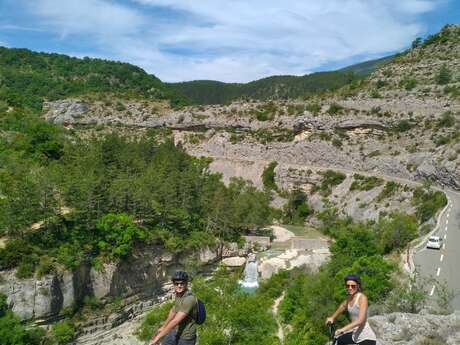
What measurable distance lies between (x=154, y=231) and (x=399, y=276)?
2415 centimetres

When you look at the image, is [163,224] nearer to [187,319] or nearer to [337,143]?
[337,143]

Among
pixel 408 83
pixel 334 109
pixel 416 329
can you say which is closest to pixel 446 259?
pixel 416 329

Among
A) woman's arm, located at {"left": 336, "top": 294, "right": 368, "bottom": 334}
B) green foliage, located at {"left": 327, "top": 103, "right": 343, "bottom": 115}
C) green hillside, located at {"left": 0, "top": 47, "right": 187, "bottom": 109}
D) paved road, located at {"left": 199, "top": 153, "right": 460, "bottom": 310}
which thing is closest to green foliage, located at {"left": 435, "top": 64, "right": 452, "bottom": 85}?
green foliage, located at {"left": 327, "top": 103, "right": 343, "bottom": 115}

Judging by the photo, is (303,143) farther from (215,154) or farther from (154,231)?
(154,231)

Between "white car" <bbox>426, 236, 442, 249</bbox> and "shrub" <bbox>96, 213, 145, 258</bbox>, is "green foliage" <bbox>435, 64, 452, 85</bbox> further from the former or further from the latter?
"shrub" <bbox>96, 213, 145, 258</bbox>

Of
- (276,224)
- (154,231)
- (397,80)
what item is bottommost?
(276,224)

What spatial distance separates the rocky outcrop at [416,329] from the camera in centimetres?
1113

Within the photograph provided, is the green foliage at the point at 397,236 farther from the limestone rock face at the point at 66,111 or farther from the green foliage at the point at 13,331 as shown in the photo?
the limestone rock face at the point at 66,111

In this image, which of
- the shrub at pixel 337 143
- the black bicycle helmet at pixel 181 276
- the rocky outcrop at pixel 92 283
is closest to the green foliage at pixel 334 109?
the shrub at pixel 337 143

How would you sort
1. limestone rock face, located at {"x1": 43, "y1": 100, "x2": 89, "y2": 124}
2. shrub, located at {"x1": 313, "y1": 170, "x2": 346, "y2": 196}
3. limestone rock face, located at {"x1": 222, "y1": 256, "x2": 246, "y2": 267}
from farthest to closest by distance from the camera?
limestone rock face, located at {"x1": 43, "y1": 100, "x2": 89, "y2": 124}
shrub, located at {"x1": 313, "y1": 170, "x2": 346, "y2": 196}
limestone rock face, located at {"x1": 222, "y1": 256, "x2": 246, "y2": 267}

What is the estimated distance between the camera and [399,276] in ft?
68.9

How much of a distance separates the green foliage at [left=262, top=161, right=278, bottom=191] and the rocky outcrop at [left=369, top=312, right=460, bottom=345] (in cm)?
5035

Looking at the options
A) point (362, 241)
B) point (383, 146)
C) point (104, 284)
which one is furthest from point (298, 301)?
point (383, 146)

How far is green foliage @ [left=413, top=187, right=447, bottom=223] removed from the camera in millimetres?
35969
